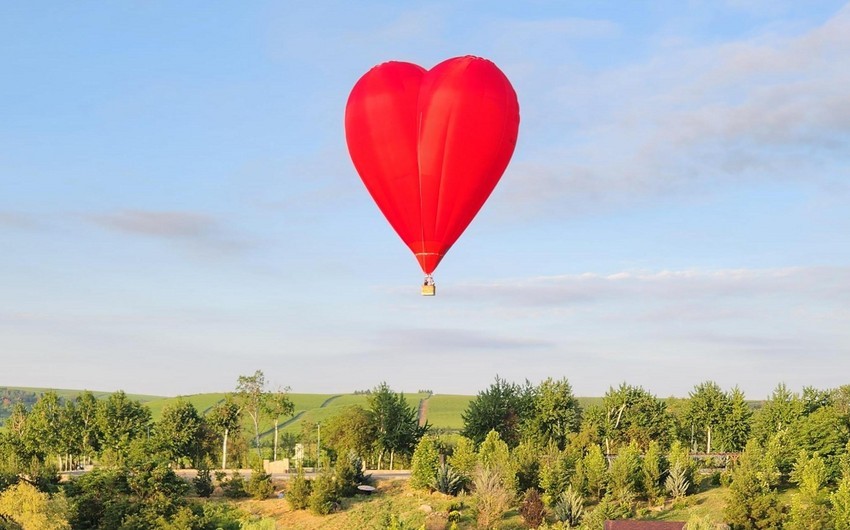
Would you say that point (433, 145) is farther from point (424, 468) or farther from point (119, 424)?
point (119, 424)

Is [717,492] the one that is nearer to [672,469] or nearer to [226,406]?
[672,469]

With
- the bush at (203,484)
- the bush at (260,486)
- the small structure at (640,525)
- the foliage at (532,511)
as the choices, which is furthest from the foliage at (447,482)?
the bush at (203,484)

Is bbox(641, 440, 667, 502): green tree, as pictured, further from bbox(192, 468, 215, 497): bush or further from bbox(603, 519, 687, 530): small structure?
bbox(192, 468, 215, 497): bush

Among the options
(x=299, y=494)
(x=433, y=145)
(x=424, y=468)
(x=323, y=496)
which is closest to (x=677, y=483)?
(x=424, y=468)

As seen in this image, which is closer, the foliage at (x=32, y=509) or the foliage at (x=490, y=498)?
the foliage at (x=32, y=509)

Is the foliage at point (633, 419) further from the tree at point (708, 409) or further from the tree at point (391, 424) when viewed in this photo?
the tree at point (391, 424)

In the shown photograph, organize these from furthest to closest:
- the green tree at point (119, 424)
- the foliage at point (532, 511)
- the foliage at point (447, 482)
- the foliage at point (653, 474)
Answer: the green tree at point (119, 424)
the foliage at point (447, 482)
the foliage at point (653, 474)
the foliage at point (532, 511)

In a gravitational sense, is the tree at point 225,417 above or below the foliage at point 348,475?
above
